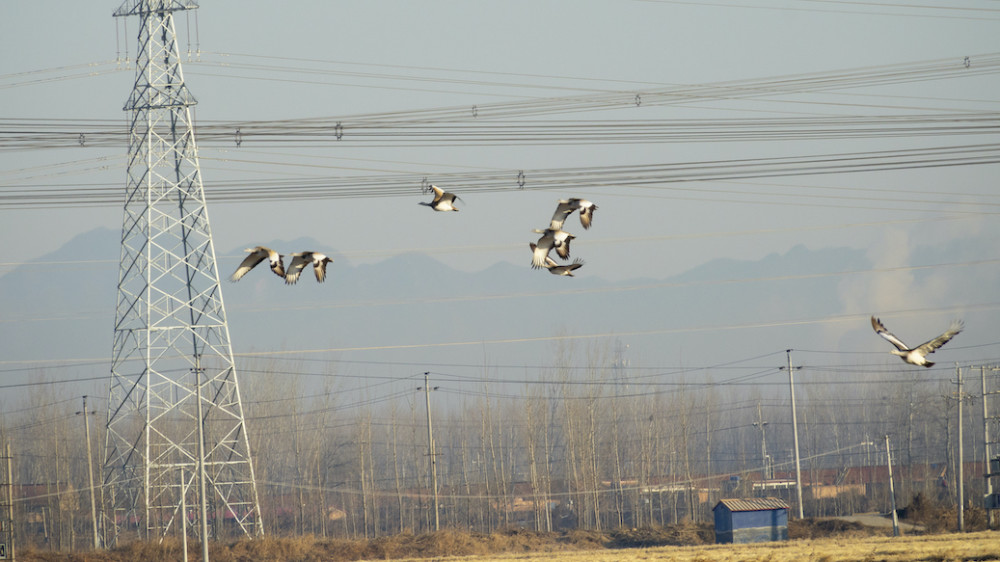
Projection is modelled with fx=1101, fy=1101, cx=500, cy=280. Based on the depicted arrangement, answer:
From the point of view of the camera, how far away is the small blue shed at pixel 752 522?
5822 centimetres

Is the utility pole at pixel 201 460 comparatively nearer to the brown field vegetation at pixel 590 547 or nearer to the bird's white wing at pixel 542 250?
the brown field vegetation at pixel 590 547

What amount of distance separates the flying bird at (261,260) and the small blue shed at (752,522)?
4069 centimetres

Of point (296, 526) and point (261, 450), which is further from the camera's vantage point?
point (261, 450)

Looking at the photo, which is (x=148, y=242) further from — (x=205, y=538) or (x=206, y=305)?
(x=205, y=538)

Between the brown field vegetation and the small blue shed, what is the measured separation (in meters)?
1.99

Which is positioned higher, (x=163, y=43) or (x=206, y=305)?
(x=163, y=43)

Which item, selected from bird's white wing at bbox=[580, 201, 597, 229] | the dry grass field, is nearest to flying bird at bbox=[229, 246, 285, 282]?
bird's white wing at bbox=[580, 201, 597, 229]

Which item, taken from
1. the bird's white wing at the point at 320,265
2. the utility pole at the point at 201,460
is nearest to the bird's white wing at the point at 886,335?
the bird's white wing at the point at 320,265

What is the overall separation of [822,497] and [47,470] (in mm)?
75412

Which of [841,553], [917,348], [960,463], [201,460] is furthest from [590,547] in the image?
[917,348]

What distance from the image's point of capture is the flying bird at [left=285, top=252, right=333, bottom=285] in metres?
22.3

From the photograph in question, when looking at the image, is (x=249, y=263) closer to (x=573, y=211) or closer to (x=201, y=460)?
(x=573, y=211)

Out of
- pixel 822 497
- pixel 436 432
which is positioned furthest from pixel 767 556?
pixel 436 432

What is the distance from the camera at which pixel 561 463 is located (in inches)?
5285
